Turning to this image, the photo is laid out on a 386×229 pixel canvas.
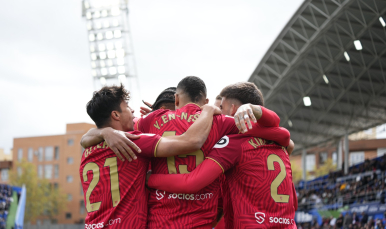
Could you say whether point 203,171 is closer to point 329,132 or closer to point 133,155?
point 133,155

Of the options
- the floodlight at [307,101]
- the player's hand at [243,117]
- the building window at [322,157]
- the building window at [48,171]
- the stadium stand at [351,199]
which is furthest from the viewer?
the building window at [322,157]

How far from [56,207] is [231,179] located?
57921 mm

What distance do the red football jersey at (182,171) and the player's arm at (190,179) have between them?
77mm

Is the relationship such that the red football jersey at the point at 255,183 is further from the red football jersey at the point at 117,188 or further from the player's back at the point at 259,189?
the red football jersey at the point at 117,188

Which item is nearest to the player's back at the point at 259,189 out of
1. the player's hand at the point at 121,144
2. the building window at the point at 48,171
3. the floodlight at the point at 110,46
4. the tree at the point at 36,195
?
the player's hand at the point at 121,144

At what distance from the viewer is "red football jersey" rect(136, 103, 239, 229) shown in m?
3.44

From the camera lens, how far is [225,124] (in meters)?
3.85

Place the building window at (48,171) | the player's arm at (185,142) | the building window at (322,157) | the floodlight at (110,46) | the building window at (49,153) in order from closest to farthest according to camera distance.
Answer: the player's arm at (185,142), the floodlight at (110,46), the building window at (49,153), the building window at (48,171), the building window at (322,157)

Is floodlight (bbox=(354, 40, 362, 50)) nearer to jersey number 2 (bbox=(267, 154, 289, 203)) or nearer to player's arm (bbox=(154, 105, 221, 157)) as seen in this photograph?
jersey number 2 (bbox=(267, 154, 289, 203))

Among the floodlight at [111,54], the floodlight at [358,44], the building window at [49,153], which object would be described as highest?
the floodlight at [111,54]

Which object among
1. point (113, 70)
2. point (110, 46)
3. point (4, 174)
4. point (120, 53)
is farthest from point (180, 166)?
point (4, 174)

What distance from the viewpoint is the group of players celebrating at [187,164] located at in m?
3.46

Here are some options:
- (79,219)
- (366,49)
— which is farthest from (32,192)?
(366,49)

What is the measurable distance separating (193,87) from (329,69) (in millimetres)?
25508
